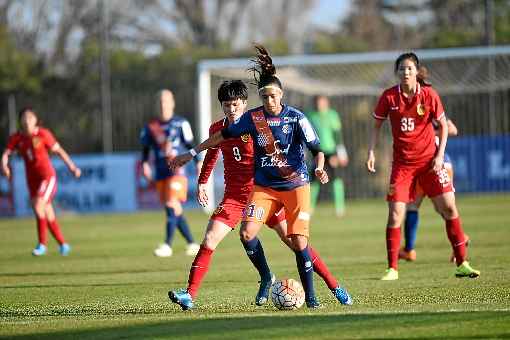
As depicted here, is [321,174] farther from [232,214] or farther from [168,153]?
[168,153]

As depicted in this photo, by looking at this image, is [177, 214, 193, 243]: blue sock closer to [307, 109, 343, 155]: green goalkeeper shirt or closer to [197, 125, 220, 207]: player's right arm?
[197, 125, 220, 207]: player's right arm

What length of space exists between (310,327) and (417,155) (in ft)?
12.4

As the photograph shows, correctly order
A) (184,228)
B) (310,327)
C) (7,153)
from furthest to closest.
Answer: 1. (7,153)
2. (184,228)
3. (310,327)

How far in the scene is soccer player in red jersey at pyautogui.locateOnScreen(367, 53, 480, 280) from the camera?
35.7 feet

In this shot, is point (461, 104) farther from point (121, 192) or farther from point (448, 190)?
point (448, 190)

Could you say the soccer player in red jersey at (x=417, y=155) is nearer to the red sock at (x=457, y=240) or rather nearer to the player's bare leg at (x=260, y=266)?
the red sock at (x=457, y=240)

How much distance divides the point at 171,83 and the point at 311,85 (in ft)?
25.8

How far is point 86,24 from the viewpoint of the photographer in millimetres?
40125

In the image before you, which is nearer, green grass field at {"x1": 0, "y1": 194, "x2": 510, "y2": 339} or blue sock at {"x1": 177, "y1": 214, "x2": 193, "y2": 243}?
green grass field at {"x1": 0, "y1": 194, "x2": 510, "y2": 339}

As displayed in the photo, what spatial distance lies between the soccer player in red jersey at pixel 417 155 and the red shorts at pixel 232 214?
1.94 metres

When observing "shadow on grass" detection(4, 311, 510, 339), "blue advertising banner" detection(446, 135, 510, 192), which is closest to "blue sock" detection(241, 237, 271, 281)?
"shadow on grass" detection(4, 311, 510, 339)

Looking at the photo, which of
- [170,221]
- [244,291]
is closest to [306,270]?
[244,291]

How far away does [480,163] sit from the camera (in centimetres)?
2720

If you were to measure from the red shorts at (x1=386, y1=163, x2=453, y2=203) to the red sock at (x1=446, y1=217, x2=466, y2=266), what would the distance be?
37cm
